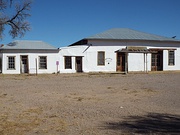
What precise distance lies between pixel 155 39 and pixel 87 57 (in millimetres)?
9499

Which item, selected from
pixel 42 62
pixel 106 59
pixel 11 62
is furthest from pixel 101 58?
pixel 11 62

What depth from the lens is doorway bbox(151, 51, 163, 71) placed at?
34.7 meters

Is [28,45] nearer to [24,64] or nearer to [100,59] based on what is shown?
[24,64]

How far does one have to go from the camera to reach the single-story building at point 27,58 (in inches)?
1145

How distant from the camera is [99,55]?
A: 32250 millimetres

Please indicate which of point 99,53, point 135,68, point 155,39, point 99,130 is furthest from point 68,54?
point 99,130

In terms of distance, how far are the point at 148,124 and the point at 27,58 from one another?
25.1 metres

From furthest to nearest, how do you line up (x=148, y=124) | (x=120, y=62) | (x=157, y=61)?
(x=157, y=61)
(x=120, y=62)
(x=148, y=124)

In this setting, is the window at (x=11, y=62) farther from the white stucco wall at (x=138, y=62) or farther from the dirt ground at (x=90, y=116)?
the dirt ground at (x=90, y=116)

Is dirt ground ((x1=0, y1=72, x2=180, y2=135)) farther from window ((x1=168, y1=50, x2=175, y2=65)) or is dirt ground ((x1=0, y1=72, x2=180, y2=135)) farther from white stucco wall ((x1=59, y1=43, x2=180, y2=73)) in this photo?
window ((x1=168, y1=50, x2=175, y2=65))

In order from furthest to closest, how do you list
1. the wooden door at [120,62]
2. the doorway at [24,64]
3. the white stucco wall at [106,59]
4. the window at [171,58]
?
the window at [171,58] < the wooden door at [120,62] < the white stucco wall at [106,59] < the doorway at [24,64]

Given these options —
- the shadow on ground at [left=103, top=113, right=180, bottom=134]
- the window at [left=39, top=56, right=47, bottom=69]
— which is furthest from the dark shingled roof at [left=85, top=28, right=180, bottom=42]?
the shadow on ground at [left=103, top=113, right=180, bottom=134]

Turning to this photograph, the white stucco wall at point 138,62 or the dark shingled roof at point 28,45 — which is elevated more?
the dark shingled roof at point 28,45

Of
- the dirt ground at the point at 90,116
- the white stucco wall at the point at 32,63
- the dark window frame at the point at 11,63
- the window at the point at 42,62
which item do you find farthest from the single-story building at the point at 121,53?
the dirt ground at the point at 90,116
